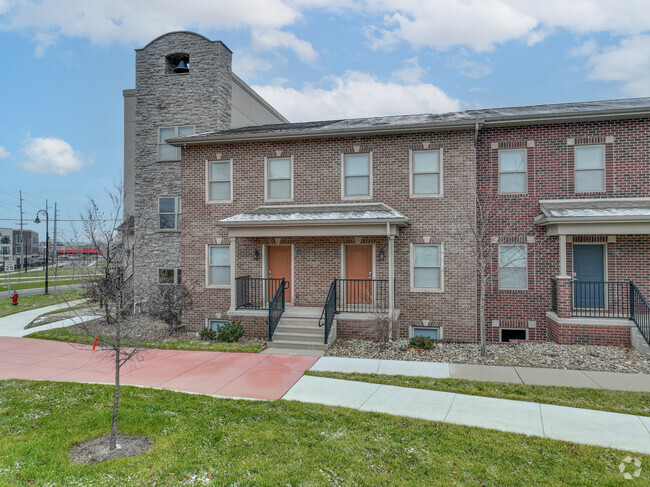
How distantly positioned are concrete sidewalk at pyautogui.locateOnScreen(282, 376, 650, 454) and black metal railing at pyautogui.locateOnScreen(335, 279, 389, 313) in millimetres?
4173

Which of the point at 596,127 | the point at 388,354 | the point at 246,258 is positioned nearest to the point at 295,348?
the point at 388,354

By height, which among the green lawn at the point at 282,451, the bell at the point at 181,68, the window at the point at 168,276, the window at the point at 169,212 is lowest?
the green lawn at the point at 282,451

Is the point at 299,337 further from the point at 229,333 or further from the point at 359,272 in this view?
the point at 359,272

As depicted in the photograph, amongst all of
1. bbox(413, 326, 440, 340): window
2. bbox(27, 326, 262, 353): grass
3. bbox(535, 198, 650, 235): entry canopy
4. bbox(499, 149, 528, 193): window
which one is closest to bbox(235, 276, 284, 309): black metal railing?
bbox(27, 326, 262, 353): grass

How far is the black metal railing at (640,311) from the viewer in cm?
941

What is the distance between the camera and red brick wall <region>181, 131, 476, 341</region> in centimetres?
1157

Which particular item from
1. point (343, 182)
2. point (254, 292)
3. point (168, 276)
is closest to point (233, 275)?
point (254, 292)

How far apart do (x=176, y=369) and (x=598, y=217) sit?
407 inches

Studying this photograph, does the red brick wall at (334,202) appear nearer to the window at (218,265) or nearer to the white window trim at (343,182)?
the white window trim at (343,182)

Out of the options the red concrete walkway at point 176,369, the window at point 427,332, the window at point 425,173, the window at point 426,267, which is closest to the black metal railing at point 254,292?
the red concrete walkway at point 176,369

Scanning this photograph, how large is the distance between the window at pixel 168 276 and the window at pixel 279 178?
5.58 metres

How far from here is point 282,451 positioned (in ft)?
15.8

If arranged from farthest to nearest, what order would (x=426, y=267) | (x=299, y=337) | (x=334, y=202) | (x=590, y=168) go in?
(x=334, y=202) < (x=426, y=267) < (x=590, y=168) < (x=299, y=337)

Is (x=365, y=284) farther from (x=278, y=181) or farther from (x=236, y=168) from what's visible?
(x=236, y=168)
